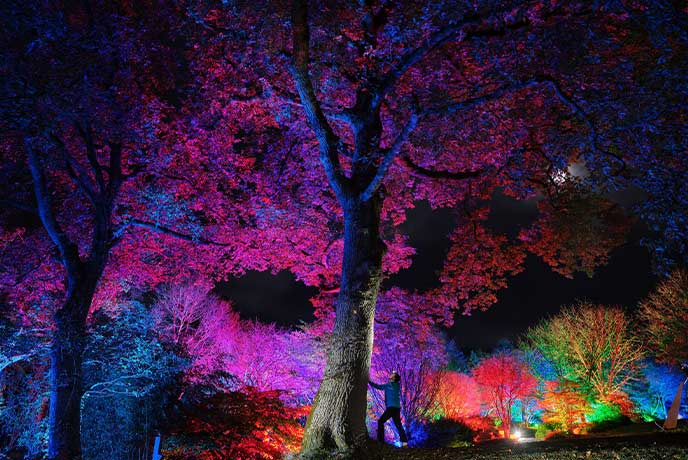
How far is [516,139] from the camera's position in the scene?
407 inches

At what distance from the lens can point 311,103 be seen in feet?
26.1

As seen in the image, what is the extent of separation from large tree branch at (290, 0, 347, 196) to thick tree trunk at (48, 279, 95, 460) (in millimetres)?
6371

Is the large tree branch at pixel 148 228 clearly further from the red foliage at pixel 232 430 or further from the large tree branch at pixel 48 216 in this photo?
the red foliage at pixel 232 430

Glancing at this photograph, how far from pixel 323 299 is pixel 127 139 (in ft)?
36.4

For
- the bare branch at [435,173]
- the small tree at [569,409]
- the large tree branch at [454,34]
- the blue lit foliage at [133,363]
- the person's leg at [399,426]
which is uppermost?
the large tree branch at [454,34]

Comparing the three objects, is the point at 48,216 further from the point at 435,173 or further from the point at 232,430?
the point at 435,173

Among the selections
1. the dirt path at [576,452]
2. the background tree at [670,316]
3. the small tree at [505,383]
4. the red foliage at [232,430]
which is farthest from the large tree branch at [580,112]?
the small tree at [505,383]

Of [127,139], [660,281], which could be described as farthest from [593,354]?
[127,139]

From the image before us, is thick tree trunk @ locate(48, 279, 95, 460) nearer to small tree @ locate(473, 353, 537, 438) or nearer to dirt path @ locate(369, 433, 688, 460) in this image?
dirt path @ locate(369, 433, 688, 460)

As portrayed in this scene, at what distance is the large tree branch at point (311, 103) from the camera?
25.5 ft

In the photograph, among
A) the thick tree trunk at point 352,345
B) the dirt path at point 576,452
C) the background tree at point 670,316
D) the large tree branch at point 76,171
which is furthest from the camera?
the background tree at point 670,316

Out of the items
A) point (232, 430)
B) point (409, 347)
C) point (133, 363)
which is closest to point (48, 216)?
point (133, 363)

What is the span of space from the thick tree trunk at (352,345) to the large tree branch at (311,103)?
626 mm

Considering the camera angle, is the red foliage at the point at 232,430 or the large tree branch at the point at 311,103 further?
the large tree branch at the point at 311,103
